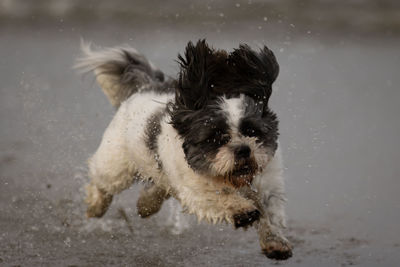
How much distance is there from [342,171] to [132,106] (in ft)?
9.15

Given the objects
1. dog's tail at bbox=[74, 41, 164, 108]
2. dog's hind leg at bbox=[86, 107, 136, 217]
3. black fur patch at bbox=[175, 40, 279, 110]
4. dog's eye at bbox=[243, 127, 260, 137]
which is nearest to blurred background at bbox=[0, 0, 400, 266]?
dog's hind leg at bbox=[86, 107, 136, 217]

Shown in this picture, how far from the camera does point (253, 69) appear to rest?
5441 millimetres

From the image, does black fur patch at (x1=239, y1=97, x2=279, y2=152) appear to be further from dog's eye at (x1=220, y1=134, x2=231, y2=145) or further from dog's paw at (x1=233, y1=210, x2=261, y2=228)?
dog's paw at (x1=233, y1=210, x2=261, y2=228)

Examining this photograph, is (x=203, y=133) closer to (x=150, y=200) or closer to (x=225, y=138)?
(x=225, y=138)

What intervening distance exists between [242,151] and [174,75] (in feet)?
5.75

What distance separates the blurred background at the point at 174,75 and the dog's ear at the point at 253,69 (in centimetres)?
149

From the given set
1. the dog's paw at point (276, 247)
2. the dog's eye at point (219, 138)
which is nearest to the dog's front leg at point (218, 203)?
the dog's paw at point (276, 247)

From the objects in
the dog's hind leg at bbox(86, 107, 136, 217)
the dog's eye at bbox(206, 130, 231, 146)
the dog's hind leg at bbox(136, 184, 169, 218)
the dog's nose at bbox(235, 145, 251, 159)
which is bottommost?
the dog's hind leg at bbox(136, 184, 169, 218)

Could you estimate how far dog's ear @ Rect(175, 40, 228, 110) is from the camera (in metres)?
5.35

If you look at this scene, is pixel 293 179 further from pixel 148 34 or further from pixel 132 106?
pixel 148 34

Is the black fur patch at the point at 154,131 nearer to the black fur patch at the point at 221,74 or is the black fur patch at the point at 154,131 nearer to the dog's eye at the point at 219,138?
the black fur patch at the point at 221,74

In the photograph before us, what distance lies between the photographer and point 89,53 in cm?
730

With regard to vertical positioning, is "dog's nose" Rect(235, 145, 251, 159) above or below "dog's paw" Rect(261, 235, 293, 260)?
above

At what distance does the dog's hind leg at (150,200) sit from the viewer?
6.82 meters
